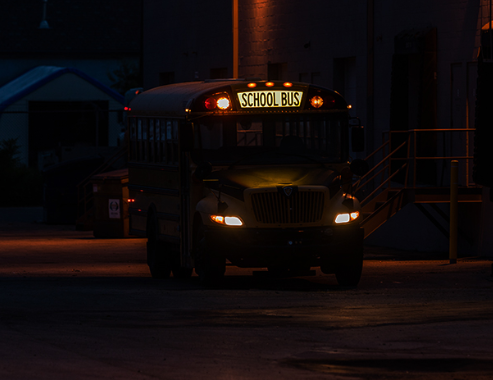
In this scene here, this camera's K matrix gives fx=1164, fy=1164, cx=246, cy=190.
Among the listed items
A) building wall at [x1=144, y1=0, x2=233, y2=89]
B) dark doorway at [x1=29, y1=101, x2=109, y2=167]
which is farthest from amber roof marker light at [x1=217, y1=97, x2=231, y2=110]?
dark doorway at [x1=29, y1=101, x2=109, y2=167]

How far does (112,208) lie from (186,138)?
12.8 m

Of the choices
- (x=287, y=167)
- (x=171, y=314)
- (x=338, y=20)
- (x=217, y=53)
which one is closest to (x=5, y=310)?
(x=171, y=314)

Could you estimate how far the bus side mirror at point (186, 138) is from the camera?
1461 cm

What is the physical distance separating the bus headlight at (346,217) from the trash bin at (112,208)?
1325 cm

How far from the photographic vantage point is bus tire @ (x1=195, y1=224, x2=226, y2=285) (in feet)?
46.6

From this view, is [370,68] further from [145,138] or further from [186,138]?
[186,138]

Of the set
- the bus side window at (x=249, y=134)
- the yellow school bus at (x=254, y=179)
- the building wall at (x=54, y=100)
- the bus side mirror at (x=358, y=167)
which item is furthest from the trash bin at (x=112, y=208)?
the building wall at (x=54, y=100)

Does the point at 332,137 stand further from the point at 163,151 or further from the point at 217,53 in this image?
the point at 217,53

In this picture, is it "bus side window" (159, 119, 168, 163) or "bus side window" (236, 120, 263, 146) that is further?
"bus side window" (159, 119, 168, 163)

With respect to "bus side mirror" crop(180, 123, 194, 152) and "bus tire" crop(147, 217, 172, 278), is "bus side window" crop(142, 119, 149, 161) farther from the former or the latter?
"bus side mirror" crop(180, 123, 194, 152)

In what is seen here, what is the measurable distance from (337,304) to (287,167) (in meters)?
2.77

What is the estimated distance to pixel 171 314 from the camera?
11812 mm

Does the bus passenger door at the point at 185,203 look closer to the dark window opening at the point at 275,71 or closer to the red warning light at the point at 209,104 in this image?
the red warning light at the point at 209,104

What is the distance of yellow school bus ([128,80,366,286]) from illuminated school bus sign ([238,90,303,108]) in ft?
0.04
